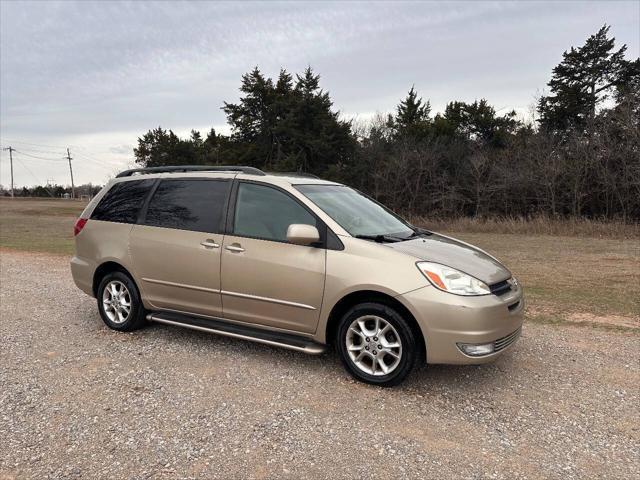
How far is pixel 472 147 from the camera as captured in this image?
3388 cm

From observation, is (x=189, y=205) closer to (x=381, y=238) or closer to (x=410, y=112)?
(x=381, y=238)

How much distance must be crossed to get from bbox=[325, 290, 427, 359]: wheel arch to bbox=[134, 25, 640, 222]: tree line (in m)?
24.2

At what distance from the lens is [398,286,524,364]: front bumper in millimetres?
3641

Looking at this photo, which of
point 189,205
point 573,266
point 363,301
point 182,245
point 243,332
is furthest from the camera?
point 573,266

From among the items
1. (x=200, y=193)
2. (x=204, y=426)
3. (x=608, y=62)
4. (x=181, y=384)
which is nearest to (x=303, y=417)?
(x=204, y=426)

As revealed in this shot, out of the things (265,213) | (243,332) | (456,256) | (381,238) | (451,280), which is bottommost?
→ (243,332)

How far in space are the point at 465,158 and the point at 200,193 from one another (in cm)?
2996

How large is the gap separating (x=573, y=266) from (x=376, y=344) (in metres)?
9.06

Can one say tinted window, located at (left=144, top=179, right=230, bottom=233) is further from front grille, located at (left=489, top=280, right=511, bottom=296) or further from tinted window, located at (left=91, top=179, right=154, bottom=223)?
front grille, located at (left=489, top=280, right=511, bottom=296)

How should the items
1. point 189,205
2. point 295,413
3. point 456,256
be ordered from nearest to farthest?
point 295,413
point 456,256
point 189,205

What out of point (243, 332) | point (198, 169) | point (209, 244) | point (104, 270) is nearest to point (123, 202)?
point (104, 270)

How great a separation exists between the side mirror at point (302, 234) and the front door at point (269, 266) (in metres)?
0.11

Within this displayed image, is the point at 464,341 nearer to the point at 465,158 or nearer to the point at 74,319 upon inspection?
the point at 74,319

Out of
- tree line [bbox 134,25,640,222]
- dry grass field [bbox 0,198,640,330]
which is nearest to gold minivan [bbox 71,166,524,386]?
dry grass field [bbox 0,198,640,330]
